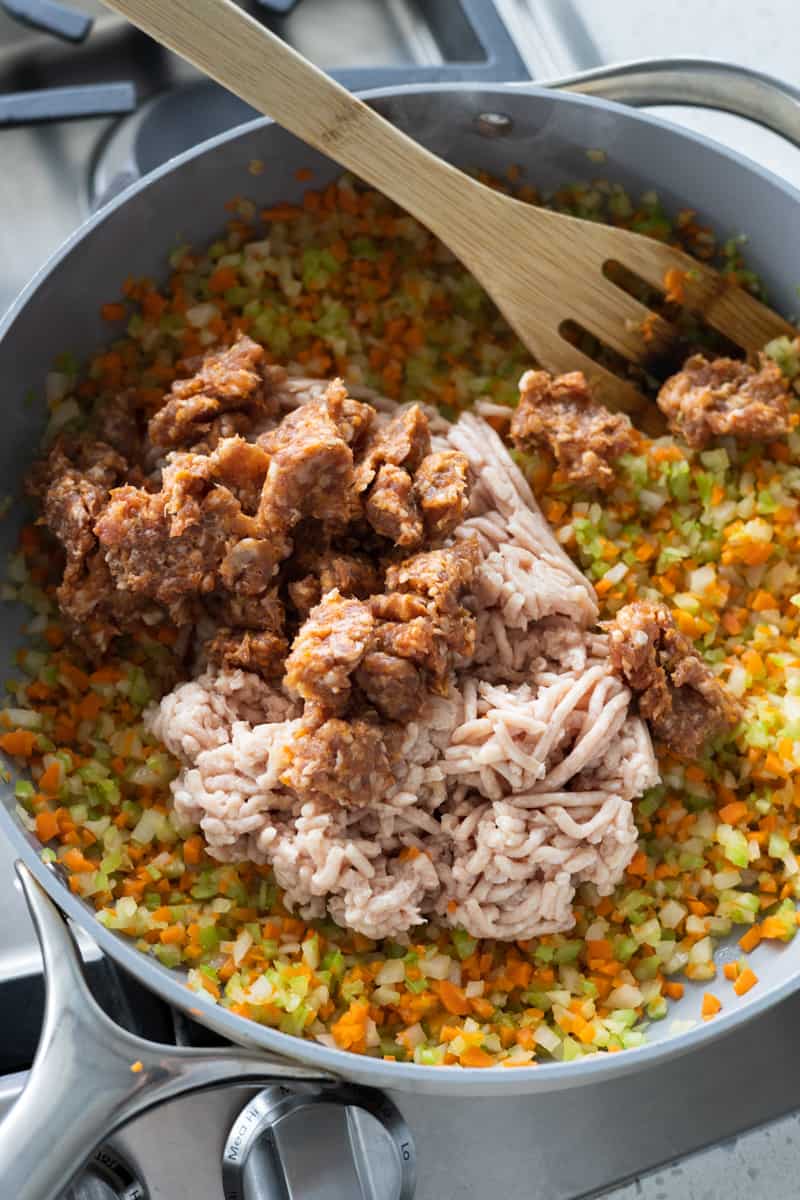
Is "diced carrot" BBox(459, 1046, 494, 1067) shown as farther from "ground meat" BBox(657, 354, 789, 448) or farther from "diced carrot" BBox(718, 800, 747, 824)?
"ground meat" BBox(657, 354, 789, 448)

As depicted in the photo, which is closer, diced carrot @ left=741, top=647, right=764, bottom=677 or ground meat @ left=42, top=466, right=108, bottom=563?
ground meat @ left=42, top=466, right=108, bottom=563

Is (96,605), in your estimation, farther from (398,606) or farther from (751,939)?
(751,939)

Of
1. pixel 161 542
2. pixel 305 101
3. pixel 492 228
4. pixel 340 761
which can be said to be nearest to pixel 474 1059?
pixel 340 761

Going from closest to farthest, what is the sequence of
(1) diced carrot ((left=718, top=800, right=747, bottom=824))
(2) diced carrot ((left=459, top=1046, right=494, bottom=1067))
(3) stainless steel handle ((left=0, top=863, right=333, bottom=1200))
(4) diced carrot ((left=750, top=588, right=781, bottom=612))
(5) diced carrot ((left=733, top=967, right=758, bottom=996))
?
(3) stainless steel handle ((left=0, top=863, right=333, bottom=1200)) < (2) diced carrot ((left=459, top=1046, right=494, bottom=1067)) < (5) diced carrot ((left=733, top=967, right=758, bottom=996)) < (1) diced carrot ((left=718, top=800, right=747, bottom=824)) < (4) diced carrot ((left=750, top=588, right=781, bottom=612))

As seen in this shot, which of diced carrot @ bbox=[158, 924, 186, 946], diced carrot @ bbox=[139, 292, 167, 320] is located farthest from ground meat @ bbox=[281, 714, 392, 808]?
diced carrot @ bbox=[139, 292, 167, 320]

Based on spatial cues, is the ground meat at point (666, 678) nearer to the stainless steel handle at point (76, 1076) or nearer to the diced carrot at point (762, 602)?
the diced carrot at point (762, 602)

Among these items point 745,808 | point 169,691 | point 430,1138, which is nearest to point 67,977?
point 169,691

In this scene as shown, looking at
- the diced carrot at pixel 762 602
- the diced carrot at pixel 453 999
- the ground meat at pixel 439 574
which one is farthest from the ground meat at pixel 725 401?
the diced carrot at pixel 453 999
